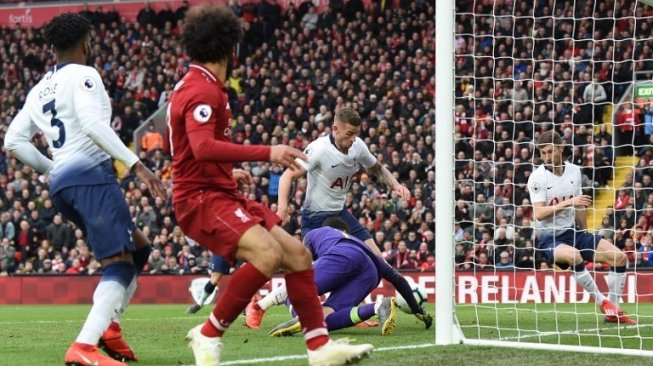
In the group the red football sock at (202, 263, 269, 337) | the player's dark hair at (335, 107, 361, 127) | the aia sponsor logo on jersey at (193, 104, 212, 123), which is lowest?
the red football sock at (202, 263, 269, 337)

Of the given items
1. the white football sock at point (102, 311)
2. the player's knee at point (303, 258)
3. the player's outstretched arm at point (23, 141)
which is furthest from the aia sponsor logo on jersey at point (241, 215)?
the player's outstretched arm at point (23, 141)

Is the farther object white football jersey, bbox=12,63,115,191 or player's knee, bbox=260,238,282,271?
white football jersey, bbox=12,63,115,191

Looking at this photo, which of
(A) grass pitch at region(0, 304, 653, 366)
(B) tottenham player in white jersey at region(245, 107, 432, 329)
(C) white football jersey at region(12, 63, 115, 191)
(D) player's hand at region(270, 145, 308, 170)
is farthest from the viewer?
(B) tottenham player in white jersey at region(245, 107, 432, 329)

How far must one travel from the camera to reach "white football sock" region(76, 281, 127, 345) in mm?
6918

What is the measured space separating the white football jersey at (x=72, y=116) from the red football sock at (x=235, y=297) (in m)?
1.30

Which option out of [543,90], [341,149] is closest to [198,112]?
[341,149]

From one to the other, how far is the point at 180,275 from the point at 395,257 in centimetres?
407

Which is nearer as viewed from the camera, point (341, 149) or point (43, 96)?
point (43, 96)

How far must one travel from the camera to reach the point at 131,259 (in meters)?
7.32

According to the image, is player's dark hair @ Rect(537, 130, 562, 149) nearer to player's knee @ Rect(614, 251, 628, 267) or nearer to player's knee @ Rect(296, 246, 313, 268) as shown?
player's knee @ Rect(614, 251, 628, 267)

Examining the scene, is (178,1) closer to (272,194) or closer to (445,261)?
(272,194)

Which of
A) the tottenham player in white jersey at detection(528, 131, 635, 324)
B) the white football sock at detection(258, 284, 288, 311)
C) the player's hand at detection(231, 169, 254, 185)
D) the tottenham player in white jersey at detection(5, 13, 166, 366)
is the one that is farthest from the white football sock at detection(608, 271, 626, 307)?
Result: the tottenham player in white jersey at detection(5, 13, 166, 366)

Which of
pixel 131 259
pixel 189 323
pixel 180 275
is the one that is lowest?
pixel 180 275

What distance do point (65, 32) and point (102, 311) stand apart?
74.3 inches
